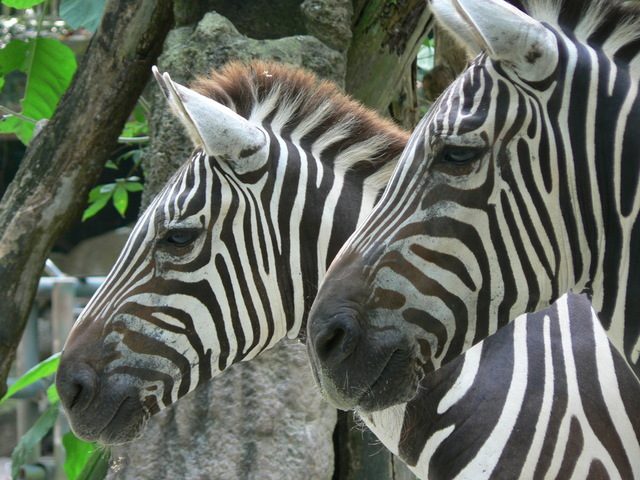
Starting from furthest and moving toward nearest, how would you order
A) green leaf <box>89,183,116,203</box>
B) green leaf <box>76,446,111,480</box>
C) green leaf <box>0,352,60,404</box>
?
green leaf <box>89,183,116,203</box> → green leaf <box>0,352,60,404</box> → green leaf <box>76,446,111,480</box>

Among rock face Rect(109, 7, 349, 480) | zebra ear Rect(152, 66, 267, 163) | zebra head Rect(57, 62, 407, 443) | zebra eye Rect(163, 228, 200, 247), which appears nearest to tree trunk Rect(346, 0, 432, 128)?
rock face Rect(109, 7, 349, 480)

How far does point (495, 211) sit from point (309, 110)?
126 centimetres

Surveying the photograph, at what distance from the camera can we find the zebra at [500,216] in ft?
7.29

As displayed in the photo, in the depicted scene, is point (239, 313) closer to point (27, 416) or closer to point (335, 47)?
point (335, 47)

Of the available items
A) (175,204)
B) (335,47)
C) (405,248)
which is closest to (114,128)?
(335,47)

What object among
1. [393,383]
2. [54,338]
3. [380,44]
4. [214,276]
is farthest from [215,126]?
[54,338]

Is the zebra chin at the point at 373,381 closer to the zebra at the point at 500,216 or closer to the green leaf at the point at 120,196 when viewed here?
the zebra at the point at 500,216

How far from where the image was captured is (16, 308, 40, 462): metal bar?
19.1 feet

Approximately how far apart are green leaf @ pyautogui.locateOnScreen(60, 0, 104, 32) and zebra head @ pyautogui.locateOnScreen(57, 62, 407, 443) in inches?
84.6

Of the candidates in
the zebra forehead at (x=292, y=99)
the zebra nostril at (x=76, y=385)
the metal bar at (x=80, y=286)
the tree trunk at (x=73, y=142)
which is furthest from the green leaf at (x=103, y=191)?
the zebra nostril at (x=76, y=385)

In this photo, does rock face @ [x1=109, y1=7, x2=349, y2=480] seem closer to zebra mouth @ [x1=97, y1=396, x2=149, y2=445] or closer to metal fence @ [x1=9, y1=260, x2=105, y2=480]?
zebra mouth @ [x1=97, y1=396, x2=149, y2=445]

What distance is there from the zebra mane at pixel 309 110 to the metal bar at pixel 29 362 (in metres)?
2.85

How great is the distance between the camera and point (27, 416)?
6062 mm

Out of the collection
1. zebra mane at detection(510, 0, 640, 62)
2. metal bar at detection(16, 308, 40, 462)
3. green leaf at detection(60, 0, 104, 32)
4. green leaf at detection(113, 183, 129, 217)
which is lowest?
metal bar at detection(16, 308, 40, 462)
